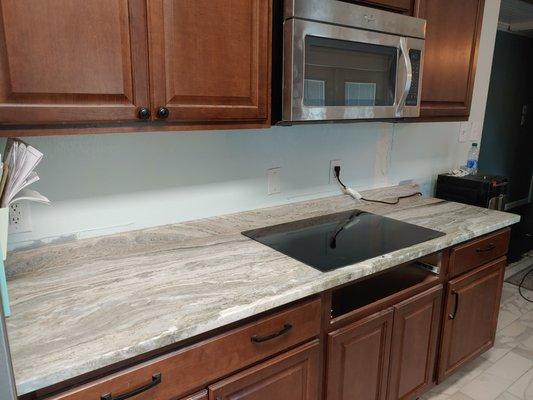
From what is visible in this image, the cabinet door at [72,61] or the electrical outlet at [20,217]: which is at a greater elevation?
the cabinet door at [72,61]

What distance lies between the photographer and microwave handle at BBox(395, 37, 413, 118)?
5.22ft

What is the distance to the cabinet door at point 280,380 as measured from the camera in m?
1.08

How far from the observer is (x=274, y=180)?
1906 mm

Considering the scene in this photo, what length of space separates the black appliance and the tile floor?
0.83m

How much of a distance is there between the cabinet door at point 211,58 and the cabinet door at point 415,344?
988 millimetres

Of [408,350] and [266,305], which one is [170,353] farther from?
[408,350]

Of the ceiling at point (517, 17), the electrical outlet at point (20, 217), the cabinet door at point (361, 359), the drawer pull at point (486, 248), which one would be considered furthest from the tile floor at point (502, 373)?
the ceiling at point (517, 17)

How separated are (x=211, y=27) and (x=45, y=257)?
0.94 metres

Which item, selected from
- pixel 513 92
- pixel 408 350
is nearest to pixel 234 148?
pixel 408 350

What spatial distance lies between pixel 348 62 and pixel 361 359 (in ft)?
3.70

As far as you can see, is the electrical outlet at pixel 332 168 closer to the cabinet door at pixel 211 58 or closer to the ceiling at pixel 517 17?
the cabinet door at pixel 211 58

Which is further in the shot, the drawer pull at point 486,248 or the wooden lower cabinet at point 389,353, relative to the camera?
the drawer pull at point 486,248

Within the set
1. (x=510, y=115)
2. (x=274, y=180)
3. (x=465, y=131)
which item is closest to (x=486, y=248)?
(x=274, y=180)

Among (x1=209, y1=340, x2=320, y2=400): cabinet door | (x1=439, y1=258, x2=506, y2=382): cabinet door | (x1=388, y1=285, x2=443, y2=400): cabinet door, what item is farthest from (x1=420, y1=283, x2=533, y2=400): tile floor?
(x1=209, y1=340, x2=320, y2=400): cabinet door
